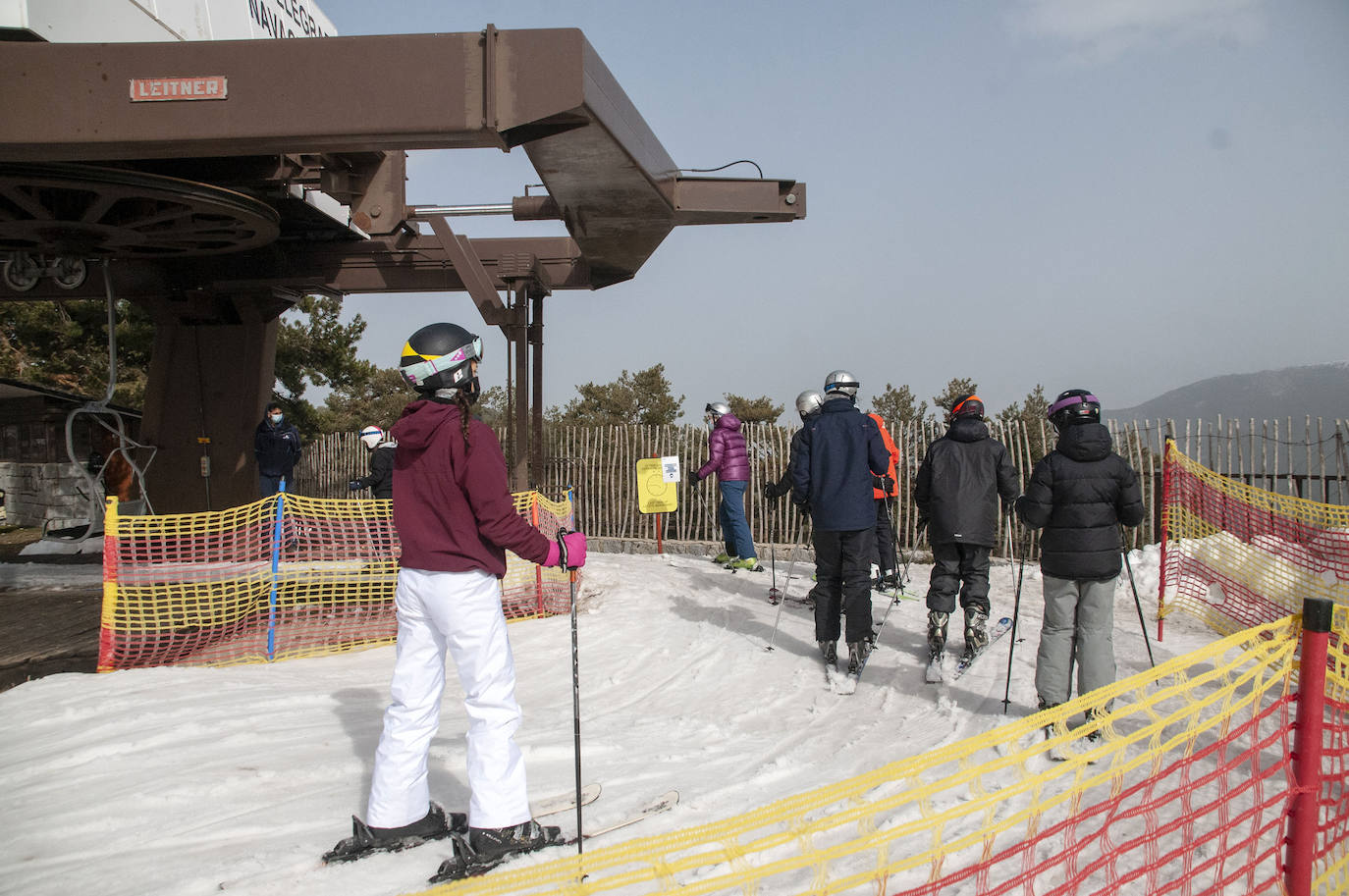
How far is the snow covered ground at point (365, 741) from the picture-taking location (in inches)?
128

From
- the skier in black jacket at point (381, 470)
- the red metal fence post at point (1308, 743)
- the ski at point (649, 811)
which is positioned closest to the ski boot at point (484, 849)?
the ski at point (649, 811)

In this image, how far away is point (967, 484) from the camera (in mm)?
5738

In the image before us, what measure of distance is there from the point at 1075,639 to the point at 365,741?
12.4 feet

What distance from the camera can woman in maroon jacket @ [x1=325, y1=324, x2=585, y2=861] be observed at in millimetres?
3057

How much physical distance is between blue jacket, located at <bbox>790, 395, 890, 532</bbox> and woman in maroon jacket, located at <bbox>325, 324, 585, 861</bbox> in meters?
2.92

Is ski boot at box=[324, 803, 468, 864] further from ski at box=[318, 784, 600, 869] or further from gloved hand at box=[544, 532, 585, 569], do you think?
gloved hand at box=[544, 532, 585, 569]

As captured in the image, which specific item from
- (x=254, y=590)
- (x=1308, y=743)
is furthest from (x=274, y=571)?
(x=1308, y=743)

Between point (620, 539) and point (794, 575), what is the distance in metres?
3.86

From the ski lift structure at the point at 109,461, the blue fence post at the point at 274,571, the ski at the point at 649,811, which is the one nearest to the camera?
the ski at the point at 649,811

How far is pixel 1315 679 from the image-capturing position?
2.29m

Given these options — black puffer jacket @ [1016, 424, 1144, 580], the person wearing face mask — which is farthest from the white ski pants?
the person wearing face mask

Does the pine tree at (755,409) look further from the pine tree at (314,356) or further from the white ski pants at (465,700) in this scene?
the white ski pants at (465,700)

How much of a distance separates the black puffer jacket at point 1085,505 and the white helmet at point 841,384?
1.59 m

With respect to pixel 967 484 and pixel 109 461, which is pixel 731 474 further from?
pixel 109 461
